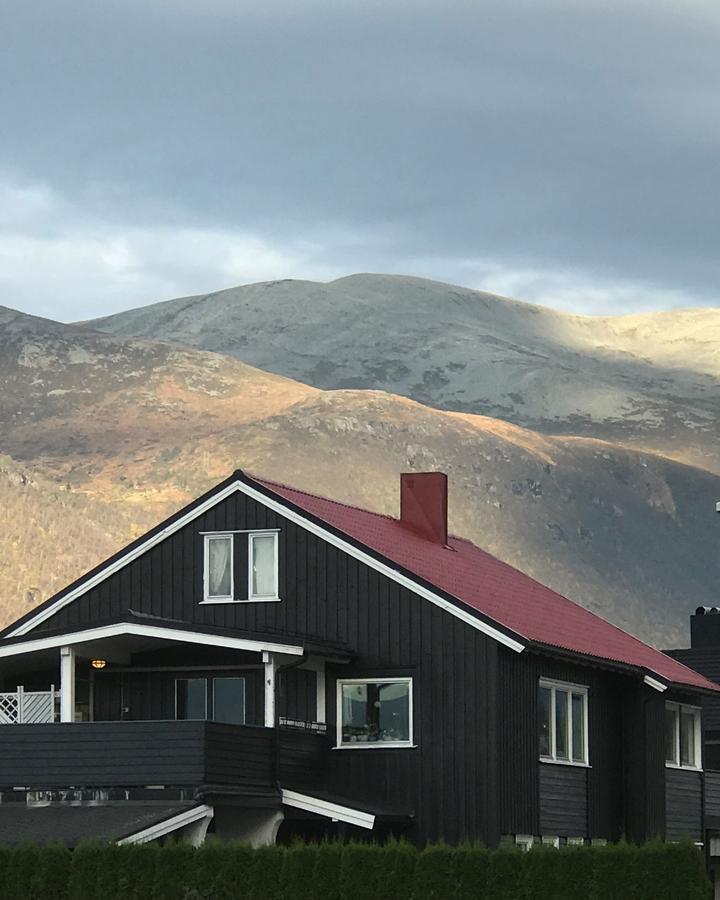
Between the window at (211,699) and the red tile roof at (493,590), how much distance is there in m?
4.03

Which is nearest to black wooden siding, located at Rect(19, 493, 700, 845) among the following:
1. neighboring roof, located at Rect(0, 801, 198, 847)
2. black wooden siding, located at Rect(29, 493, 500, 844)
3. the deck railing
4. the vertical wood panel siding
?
black wooden siding, located at Rect(29, 493, 500, 844)

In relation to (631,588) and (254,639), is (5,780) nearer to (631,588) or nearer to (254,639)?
(254,639)

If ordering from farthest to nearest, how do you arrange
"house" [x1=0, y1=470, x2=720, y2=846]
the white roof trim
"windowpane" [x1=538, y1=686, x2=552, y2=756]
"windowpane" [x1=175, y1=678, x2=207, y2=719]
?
"windowpane" [x1=175, y1=678, x2=207, y2=719] → "windowpane" [x1=538, y1=686, x2=552, y2=756] → the white roof trim → "house" [x1=0, y1=470, x2=720, y2=846]

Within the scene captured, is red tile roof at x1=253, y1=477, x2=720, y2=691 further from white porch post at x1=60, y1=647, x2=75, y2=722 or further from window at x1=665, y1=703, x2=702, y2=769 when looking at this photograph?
white porch post at x1=60, y1=647, x2=75, y2=722

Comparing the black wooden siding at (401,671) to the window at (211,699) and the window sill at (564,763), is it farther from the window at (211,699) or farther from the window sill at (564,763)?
the window sill at (564,763)

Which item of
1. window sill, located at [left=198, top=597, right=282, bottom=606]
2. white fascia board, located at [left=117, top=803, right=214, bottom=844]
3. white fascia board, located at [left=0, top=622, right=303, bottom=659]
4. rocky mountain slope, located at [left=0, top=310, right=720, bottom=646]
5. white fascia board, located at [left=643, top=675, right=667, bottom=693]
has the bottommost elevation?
white fascia board, located at [left=117, top=803, right=214, bottom=844]

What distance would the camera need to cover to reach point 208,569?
4084 cm

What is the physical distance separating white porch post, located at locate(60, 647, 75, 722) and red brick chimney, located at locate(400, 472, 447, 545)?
411 inches

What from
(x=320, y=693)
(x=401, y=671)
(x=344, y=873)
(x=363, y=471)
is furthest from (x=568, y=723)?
(x=363, y=471)

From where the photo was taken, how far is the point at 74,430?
17675cm

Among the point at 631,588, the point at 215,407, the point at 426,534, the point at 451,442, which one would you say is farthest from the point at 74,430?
the point at 426,534

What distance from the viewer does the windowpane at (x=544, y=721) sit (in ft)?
131

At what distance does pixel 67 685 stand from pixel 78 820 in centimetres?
452

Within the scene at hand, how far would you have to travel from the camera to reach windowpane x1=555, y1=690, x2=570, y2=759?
40828 millimetres
